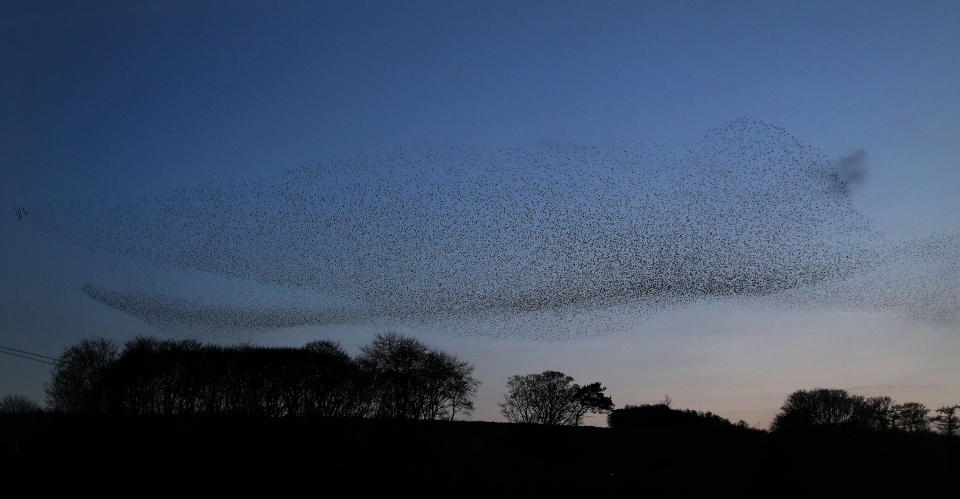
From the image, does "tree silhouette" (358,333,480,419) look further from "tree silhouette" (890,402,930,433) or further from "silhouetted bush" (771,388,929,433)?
"tree silhouette" (890,402,930,433)

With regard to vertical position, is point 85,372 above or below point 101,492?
above

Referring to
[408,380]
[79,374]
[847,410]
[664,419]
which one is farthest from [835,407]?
[79,374]

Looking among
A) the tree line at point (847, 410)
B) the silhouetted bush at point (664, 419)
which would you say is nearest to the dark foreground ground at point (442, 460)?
the silhouetted bush at point (664, 419)

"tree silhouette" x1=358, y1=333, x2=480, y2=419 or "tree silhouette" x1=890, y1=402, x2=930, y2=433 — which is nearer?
"tree silhouette" x1=358, y1=333, x2=480, y2=419

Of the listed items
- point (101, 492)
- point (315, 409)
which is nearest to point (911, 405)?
point (315, 409)

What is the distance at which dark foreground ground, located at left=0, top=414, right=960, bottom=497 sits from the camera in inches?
1946

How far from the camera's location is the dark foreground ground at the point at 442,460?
162 feet

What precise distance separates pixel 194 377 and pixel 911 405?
139 meters

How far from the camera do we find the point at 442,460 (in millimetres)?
60344

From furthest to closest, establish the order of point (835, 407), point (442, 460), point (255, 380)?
point (835, 407) < point (255, 380) < point (442, 460)

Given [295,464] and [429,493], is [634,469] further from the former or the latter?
[295,464]

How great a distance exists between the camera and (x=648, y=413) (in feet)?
372

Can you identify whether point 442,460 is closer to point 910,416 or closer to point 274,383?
point 274,383

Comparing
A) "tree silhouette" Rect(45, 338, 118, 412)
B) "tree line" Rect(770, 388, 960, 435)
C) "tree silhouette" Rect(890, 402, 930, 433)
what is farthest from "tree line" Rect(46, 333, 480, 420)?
"tree silhouette" Rect(890, 402, 930, 433)
